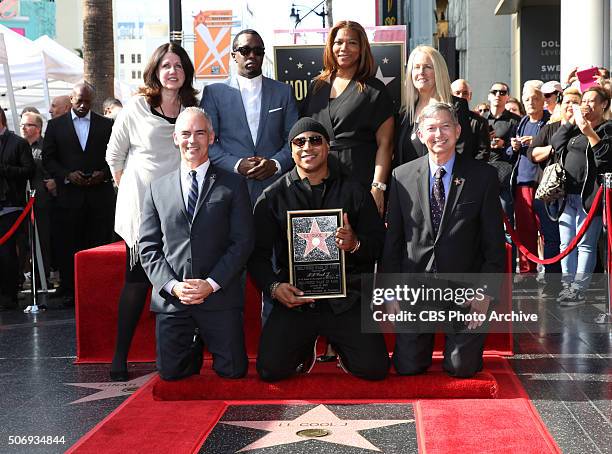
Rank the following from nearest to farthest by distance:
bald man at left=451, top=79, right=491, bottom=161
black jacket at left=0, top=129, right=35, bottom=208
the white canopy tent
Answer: bald man at left=451, top=79, right=491, bottom=161, black jacket at left=0, top=129, right=35, bottom=208, the white canopy tent

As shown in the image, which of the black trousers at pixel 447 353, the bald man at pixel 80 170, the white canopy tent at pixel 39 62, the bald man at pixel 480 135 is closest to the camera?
the black trousers at pixel 447 353

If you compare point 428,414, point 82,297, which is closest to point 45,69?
point 82,297

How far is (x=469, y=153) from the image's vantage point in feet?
21.6

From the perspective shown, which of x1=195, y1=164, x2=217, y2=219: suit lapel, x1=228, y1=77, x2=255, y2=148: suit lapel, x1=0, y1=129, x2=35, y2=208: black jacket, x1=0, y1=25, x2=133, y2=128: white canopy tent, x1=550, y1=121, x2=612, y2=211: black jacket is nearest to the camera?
x1=195, y1=164, x2=217, y2=219: suit lapel

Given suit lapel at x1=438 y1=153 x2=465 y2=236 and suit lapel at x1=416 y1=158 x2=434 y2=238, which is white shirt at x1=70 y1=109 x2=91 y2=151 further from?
suit lapel at x1=438 y1=153 x2=465 y2=236

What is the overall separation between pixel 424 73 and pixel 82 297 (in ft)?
9.43

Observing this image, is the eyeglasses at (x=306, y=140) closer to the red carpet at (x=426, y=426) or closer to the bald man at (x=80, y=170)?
the red carpet at (x=426, y=426)

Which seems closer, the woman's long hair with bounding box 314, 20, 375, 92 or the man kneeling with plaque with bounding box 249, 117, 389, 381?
the man kneeling with plaque with bounding box 249, 117, 389, 381

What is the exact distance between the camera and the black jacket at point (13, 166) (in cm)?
955

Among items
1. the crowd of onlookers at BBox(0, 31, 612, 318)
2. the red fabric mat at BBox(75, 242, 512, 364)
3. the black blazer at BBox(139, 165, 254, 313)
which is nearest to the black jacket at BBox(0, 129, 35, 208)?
the crowd of onlookers at BBox(0, 31, 612, 318)

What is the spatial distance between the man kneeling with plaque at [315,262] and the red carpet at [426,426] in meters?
0.34

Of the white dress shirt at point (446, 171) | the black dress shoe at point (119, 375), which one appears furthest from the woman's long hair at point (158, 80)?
the black dress shoe at point (119, 375)

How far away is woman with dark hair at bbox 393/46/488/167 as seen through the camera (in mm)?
6363

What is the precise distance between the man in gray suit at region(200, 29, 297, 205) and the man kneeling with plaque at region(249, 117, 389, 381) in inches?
19.5
